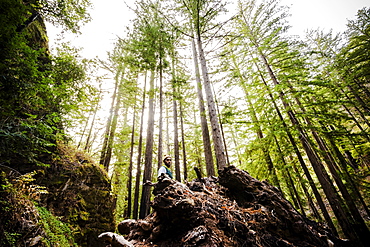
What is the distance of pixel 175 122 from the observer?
39.2ft

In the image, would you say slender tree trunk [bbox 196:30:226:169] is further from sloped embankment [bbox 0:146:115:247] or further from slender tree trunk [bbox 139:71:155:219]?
sloped embankment [bbox 0:146:115:247]

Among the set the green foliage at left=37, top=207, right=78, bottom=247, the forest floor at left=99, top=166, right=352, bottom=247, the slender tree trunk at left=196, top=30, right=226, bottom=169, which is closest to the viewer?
the forest floor at left=99, top=166, right=352, bottom=247

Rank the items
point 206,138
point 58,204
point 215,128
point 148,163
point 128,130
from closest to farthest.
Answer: point 58,204 < point 215,128 < point 206,138 < point 148,163 < point 128,130

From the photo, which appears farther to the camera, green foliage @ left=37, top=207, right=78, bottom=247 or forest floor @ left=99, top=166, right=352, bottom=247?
green foliage @ left=37, top=207, right=78, bottom=247

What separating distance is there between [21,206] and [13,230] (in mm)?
491

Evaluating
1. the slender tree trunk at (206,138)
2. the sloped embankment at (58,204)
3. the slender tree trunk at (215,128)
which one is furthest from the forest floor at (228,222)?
the slender tree trunk at (206,138)

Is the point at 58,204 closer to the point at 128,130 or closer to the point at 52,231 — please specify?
the point at 52,231

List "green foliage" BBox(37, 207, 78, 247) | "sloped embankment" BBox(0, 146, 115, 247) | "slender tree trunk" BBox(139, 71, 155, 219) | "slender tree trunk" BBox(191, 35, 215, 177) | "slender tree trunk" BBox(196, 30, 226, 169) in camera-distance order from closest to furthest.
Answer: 1. "sloped embankment" BBox(0, 146, 115, 247)
2. "green foliage" BBox(37, 207, 78, 247)
3. "slender tree trunk" BBox(196, 30, 226, 169)
4. "slender tree trunk" BBox(191, 35, 215, 177)
5. "slender tree trunk" BBox(139, 71, 155, 219)

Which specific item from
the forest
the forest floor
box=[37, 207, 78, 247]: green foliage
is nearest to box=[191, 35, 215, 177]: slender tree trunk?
the forest

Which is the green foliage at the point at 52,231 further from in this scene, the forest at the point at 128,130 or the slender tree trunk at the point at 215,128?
the slender tree trunk at the point at 215,128

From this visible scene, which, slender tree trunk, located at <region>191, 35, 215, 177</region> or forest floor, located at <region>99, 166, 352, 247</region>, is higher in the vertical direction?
slender tree trunk, located at <region>191, 35, 215, 177</region>

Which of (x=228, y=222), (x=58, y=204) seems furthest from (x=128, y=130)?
(x=228, y=222)

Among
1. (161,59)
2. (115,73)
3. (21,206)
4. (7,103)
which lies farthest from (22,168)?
(115,73)

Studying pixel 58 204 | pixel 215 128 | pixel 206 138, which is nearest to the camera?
pixel 58 204
